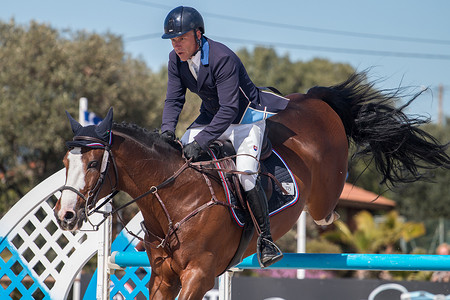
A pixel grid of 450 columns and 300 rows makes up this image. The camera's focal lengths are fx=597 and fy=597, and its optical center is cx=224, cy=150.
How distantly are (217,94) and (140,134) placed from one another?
0.67m

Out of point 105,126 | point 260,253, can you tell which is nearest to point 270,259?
point 260,253

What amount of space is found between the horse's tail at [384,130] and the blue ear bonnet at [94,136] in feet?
8.52

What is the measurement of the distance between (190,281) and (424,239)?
60.2 ft

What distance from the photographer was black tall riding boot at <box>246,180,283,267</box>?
401 cm

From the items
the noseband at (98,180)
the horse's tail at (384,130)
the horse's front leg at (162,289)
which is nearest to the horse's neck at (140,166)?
the noseband at (98,180)

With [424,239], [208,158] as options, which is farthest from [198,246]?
[424,239]

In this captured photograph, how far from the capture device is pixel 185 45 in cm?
403

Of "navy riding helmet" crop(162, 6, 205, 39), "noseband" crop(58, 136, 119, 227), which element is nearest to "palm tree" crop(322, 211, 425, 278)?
"navy riding helmet" crop(162, 6, 205, 39)

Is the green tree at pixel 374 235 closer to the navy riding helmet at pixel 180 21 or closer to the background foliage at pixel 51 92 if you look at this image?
the background foliage at pixel 51 92

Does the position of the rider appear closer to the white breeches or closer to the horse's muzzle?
the white breeches

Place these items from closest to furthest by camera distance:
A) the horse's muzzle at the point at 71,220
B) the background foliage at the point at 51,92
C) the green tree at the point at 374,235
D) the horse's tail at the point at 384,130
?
1. the horse's muzzle at the point at 71,220
2. the horse's tail at the point at 384,130
3. the background foliage at the point at 51,92
4. the green tree at the point at 374,235

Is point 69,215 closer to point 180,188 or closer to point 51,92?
point 180,188

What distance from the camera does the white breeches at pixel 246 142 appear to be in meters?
4.05

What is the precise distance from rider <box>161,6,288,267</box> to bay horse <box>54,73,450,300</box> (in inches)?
8.0
